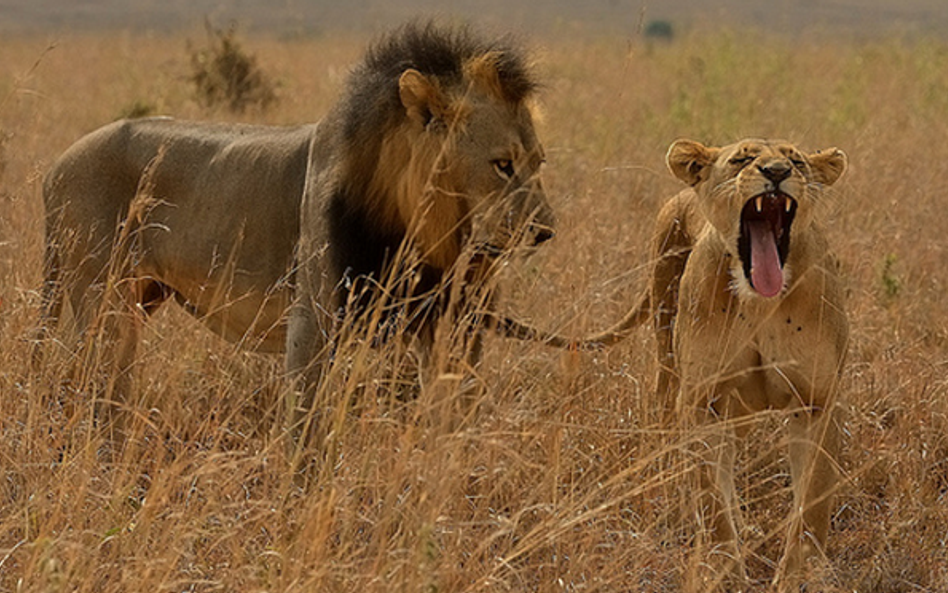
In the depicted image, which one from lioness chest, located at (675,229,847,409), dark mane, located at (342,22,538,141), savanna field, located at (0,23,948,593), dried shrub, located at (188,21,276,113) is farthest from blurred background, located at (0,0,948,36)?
lioness chest, located at (675,229,847,409)

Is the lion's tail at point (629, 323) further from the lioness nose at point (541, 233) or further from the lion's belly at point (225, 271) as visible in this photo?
the lion's belly at point (225, 271)

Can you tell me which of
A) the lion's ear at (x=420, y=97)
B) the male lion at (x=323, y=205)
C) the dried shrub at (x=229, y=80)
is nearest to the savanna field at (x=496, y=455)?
the male lion at (x=323, y=205)

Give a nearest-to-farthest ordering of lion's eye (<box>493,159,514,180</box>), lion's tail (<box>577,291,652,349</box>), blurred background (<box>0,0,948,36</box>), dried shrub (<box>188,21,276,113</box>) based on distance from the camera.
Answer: lion's eye (<box>493,159,514,180</box>) < lion's tail (<box>577,291,652,349</box>) < dried shrub (<box>188,21,276,113</box>) < blurred background (<box>0,0,948,36</box>)

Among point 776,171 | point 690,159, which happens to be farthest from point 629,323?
point 776,171

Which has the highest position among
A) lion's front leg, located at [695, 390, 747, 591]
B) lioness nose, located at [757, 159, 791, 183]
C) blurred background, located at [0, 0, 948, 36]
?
lioness nose, located at [757, 159, 791, 183]

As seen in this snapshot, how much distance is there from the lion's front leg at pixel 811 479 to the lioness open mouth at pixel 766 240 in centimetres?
36

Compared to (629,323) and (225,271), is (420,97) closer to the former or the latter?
(225,271)

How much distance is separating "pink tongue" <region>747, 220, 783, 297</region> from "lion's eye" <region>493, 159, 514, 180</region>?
0.69m

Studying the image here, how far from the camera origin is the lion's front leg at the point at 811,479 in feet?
13.5

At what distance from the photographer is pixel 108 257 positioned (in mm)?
5312

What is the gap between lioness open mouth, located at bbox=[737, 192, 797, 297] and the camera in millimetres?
4098

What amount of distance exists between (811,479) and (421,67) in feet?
5.37

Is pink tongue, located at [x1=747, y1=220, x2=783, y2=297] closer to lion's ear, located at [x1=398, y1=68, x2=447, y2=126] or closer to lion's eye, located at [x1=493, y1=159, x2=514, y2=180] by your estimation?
lion's eye, located at [x1=493, y1=159, x2=514, y2=180]

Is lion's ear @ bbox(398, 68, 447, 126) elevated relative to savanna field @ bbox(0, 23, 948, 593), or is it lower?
elevated
